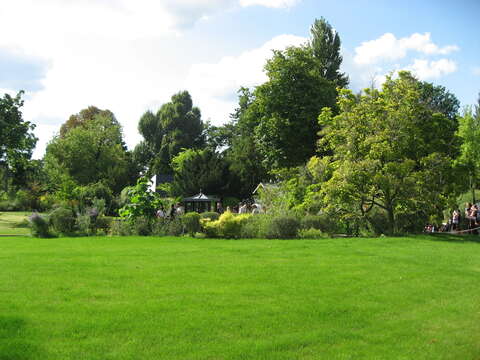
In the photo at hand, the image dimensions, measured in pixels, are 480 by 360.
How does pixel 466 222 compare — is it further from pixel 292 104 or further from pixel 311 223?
pixel 292 104

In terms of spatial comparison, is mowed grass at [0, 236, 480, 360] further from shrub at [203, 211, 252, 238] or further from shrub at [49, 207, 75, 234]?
shrub at [49, 207, 75, 234]

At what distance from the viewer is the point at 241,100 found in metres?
50.8

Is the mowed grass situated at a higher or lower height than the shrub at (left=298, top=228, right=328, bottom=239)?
lower

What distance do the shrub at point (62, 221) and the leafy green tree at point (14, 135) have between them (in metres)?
18.4

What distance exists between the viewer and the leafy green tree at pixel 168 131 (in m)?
68.4

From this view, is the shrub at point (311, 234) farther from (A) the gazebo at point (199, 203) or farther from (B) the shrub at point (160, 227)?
(A) the gazebo at point (199, 203)

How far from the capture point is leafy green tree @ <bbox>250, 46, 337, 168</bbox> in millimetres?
36531

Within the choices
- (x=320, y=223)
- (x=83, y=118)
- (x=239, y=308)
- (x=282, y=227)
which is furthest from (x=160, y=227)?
(x=83, y=118)

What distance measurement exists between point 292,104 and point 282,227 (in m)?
18.2

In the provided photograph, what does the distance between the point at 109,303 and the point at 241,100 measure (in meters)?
44.5

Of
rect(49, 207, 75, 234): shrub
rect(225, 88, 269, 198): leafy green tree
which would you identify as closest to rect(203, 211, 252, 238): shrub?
rect(49, 207, 75, 234): shrub

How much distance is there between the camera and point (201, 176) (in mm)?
43656

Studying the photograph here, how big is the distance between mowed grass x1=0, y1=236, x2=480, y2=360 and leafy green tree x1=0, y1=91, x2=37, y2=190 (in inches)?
1209

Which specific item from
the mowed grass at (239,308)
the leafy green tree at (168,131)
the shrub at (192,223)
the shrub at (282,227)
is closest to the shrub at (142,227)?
the shrub at (192,223)
